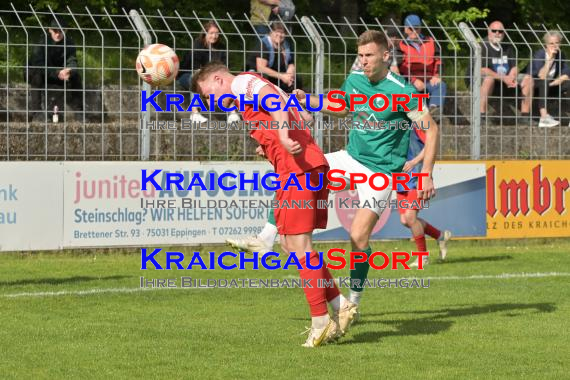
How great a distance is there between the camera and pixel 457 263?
1501 centimetres

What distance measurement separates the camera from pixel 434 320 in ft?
33.0

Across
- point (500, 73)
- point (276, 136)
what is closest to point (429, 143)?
point (276, 136)

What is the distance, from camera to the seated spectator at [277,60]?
1648 cm

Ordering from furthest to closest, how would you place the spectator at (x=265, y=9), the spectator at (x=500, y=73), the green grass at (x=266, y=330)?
the spectator at (x=265, y=9), the spectator at (x=500, y=73), the green grass at (x=266, y=330)

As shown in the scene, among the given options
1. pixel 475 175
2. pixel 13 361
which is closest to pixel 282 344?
pixel 13 361

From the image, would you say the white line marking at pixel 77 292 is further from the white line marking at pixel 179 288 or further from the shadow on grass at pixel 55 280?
the shadow on grass at pixel 55 280

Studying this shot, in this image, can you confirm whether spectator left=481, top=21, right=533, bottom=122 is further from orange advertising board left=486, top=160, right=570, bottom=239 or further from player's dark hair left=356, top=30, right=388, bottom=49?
player's dark hair left=356, top=30, right=388, bottom=49

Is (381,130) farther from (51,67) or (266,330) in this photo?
(51,67)

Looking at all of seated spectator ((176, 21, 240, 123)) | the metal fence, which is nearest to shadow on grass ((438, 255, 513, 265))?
the metal fence

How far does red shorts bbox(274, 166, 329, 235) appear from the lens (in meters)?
8.52

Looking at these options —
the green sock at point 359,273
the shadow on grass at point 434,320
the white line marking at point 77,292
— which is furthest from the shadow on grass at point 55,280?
the green sock at point 359,273

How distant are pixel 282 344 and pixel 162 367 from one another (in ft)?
3.95

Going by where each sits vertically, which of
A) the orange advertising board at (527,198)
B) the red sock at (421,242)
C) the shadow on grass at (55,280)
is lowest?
the shadow on grass at (55,280)

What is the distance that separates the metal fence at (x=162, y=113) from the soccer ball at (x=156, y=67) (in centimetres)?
369
